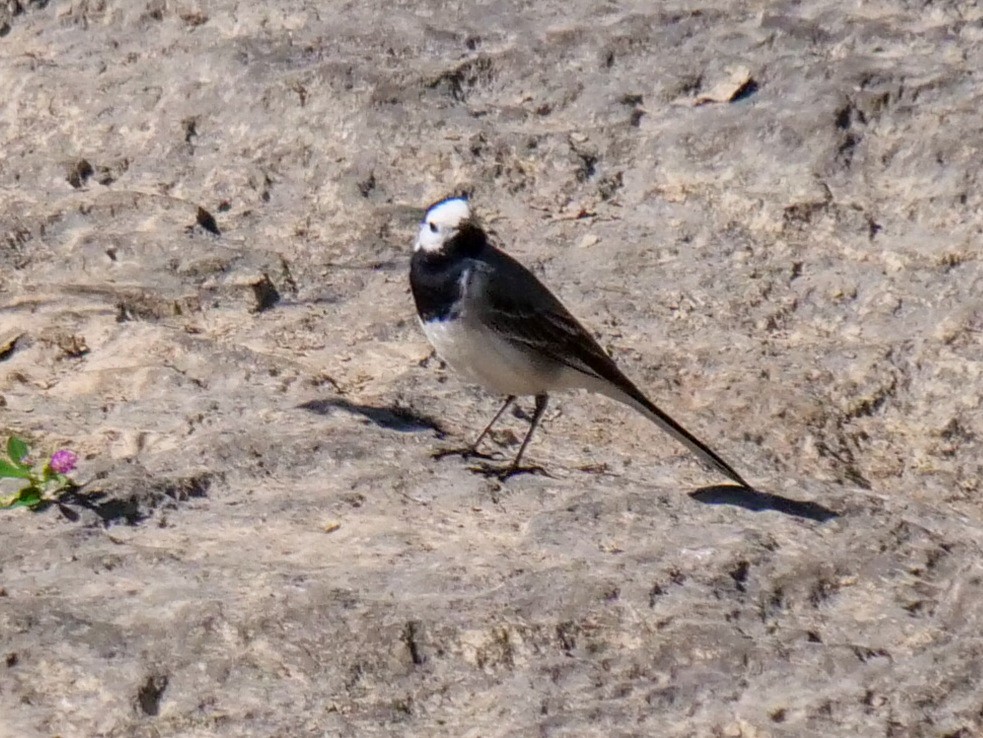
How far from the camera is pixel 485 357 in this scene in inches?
250

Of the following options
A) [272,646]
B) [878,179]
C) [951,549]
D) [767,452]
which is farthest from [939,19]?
[272,646]

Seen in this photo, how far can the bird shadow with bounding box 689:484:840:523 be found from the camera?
19.1 ft

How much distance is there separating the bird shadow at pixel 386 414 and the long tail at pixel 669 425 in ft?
2.25

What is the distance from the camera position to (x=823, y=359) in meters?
7.19

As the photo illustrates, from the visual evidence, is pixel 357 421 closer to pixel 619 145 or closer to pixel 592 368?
pixel 592 368

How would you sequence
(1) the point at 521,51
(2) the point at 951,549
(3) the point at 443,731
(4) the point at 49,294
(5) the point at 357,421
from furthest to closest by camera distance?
(1) the point at 521,51
(4) the point at 49,294
(5) the point at 357,421
(2) the point at 951,549
(3) the point at 443,731

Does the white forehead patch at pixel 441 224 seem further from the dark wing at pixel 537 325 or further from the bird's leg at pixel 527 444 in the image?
the bird's leg at pixel 527 444

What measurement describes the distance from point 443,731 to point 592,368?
88.6 inches

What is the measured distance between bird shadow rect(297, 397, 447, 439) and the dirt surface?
22mm

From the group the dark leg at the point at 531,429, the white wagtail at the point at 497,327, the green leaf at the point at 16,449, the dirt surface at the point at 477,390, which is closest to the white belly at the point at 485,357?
the white wagtail at the point at 497,327

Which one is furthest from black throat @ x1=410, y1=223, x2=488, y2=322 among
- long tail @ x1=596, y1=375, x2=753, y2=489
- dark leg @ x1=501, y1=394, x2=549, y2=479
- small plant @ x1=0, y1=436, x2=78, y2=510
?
small plant @ x1=0, y1=436, x2=78, y2=510

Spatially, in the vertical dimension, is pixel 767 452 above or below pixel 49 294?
below

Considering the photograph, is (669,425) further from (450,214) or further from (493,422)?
(450,214)

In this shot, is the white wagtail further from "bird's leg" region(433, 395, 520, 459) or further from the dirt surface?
the dirt surface
